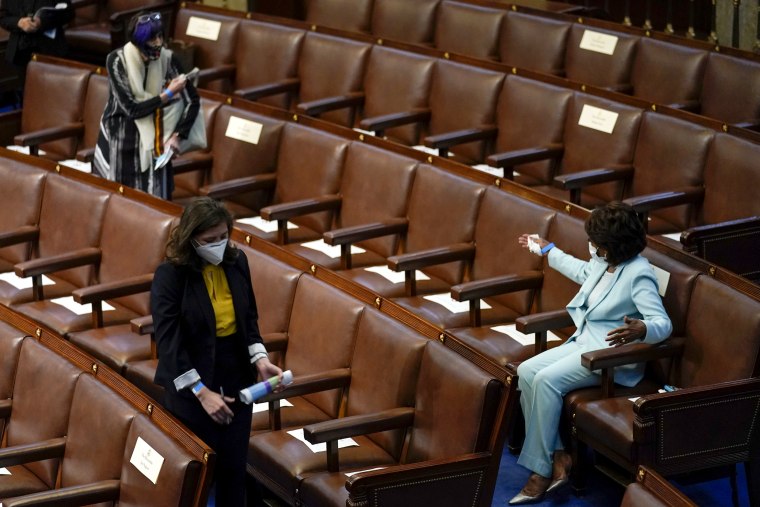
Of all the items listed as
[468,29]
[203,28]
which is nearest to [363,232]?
[468,29]

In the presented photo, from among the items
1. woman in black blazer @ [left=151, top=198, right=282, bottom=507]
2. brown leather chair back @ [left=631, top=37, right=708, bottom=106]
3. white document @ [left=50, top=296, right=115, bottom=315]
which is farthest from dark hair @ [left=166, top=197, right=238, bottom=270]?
brown leather chair back @ [left=631, top=37, right=708, bottom=106]

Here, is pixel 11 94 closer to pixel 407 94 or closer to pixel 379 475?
pixel 407 94

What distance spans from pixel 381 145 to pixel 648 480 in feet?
4.89

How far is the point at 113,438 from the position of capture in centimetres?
196

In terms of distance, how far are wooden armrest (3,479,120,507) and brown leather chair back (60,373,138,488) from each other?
0.04 m

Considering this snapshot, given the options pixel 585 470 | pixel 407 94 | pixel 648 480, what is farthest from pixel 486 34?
pixel 648 480

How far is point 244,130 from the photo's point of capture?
10.8ft

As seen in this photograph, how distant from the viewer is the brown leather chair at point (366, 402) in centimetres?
215

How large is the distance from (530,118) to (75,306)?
1251mm

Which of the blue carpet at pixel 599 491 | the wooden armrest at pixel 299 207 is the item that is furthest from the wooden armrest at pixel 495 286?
the wooden armrest at pixel 299 207

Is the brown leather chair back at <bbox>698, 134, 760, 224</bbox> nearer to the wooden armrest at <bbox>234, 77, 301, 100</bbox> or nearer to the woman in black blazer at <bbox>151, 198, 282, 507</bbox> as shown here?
the woman in black blazer at <bbox>151, 198, 282, 507</bbox>

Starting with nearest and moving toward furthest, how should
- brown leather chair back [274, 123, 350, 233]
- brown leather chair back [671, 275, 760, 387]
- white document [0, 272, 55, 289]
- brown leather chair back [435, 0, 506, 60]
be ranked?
brown leather chair back [671, 275, 760, 387]
white document [0, 272, 55, 289]
brown leather chair back [274, 123, 350, 233]
brown leather chair back [435, 0, 506, 60]

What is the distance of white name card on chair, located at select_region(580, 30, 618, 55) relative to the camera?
11.8 feet

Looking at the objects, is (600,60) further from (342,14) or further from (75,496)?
(75,496)
